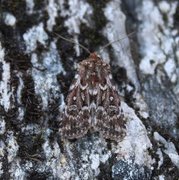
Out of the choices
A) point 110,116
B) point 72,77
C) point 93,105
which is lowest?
point 110,116

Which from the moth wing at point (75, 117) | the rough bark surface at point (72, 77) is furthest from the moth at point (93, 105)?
the rough bark surface at point (72, 77)

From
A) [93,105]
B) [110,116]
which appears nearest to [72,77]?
[93,105]

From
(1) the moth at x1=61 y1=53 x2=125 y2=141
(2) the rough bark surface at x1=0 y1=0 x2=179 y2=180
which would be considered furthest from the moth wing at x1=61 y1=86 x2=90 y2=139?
(2) the rough bark surface at x1=0 y1=0 x2=179 y2=180

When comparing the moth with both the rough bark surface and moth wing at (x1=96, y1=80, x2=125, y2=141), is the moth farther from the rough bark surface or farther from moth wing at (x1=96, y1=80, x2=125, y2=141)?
the rough bark surface

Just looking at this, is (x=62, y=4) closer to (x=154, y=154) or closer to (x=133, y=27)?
(x=133, y=27)

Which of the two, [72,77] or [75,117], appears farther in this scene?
[72,77]

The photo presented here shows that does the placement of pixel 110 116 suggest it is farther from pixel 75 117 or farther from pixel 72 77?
pixel 72 77
